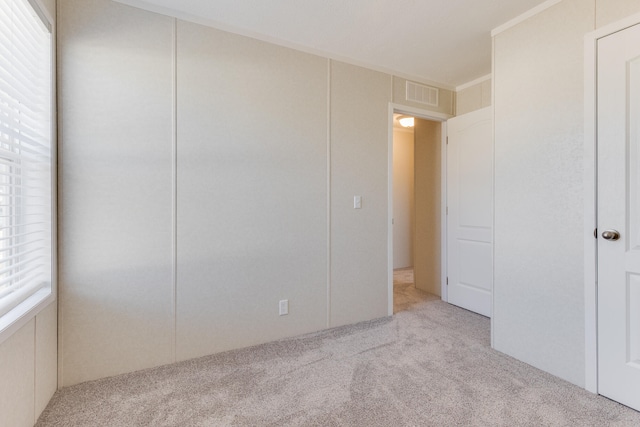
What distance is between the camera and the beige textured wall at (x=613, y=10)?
170 centimetres

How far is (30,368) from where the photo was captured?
5.09ft

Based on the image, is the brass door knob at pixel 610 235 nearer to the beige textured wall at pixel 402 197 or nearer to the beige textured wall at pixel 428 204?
the beige textured wall at pixel 428 204

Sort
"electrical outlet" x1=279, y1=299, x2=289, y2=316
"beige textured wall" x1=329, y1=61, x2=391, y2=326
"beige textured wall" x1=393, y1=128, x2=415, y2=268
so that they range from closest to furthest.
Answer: "electrical outlet" x1=279, y1=299, x2=289, y2=316, "beige textured wall" x1=329, y1=61, x2=391, y2=326, "beige textured wall" x1=393, y1=128, x2=415, y2=268

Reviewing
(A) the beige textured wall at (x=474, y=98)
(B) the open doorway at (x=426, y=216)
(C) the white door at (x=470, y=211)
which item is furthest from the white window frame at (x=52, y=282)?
(A) the beige textured wall at (x=474, y=98)

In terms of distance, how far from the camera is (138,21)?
2.06 meters

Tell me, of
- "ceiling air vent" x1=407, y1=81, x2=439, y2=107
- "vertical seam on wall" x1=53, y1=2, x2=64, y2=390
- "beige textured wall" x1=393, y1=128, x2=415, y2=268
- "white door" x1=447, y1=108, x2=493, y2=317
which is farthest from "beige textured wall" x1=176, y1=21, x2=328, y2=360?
"beige textured wall" x1=393, y1=128, x2=415, y2=268

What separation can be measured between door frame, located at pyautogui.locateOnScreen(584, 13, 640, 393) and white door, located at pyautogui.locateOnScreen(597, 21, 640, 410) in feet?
0.08

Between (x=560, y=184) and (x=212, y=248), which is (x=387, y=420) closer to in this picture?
(x=212, y=248)

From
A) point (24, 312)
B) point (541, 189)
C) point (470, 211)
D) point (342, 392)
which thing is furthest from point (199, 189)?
point (470, 211)

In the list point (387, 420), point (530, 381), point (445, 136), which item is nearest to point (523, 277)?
point (530, 381)

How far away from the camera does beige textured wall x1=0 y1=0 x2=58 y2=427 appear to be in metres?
1.34

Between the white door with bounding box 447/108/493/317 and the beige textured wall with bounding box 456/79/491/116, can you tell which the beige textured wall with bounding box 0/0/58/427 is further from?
the beige textured wall with bounding box 456/79/491/116

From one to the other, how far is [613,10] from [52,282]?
3699mm

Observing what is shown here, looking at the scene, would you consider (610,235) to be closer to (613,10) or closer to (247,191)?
(613,10)
